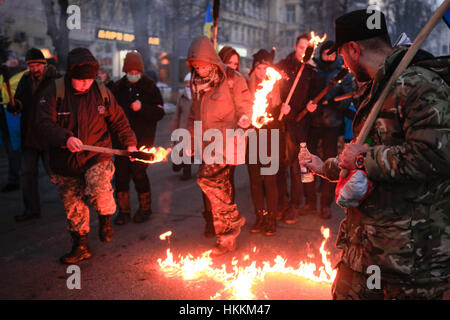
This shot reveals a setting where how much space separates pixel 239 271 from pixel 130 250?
1.34 metres

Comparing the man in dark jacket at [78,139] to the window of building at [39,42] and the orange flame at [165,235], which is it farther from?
the window of building at [39,42]

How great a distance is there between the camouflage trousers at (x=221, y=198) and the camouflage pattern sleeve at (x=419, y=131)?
2.80 m

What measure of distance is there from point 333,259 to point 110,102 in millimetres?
2837

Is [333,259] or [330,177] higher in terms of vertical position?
[330,177]

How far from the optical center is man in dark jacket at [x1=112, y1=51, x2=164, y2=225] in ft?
20.6

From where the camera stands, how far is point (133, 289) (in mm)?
4152

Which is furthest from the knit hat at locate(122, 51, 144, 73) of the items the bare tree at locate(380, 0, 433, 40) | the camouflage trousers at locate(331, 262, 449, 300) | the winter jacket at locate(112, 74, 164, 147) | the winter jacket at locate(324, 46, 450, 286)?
the bare tree at locate(380, 0, 433, 40)

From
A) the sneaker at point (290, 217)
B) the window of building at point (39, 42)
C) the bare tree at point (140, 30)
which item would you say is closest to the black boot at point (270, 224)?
the sneaker at point (290, 217)

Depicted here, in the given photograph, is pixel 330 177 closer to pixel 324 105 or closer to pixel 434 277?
pixel 434 277

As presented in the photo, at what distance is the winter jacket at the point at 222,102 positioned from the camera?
4.84m

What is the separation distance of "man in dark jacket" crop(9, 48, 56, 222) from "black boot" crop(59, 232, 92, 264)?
1677 millimetres

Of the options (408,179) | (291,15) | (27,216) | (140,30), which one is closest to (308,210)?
(27,216)
